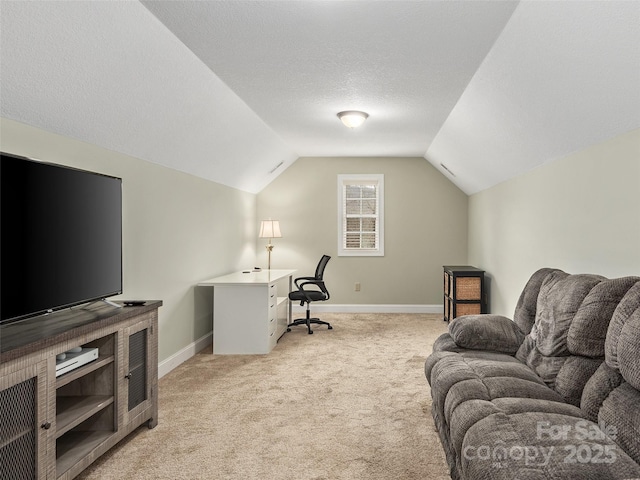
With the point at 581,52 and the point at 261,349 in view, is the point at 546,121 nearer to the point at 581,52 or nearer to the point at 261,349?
the point at 581,52

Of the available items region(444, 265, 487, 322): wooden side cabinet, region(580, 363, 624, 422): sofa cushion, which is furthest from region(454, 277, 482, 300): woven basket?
region(580, 363, 624, 422): sofa cushion

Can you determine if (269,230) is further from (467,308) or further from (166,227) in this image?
(467,308)

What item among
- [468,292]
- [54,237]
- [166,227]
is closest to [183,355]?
[166,227]

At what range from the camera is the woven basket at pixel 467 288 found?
5879mm

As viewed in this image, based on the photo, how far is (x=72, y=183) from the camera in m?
2.40

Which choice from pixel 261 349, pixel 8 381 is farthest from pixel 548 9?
pixel 261 349

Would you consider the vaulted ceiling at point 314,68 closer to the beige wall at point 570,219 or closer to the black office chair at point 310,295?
the beige wall at point 570,219

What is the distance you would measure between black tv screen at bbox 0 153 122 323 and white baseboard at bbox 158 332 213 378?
4.89 ft

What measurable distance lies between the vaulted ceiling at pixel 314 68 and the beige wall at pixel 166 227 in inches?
4.7

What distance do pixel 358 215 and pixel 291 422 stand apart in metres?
4.67

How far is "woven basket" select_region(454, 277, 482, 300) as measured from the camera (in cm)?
588

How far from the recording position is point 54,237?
228 cm

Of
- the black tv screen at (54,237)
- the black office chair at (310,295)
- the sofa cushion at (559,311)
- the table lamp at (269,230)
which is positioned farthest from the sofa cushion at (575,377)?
the table lamp at (269,230)

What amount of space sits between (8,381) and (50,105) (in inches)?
60.0
